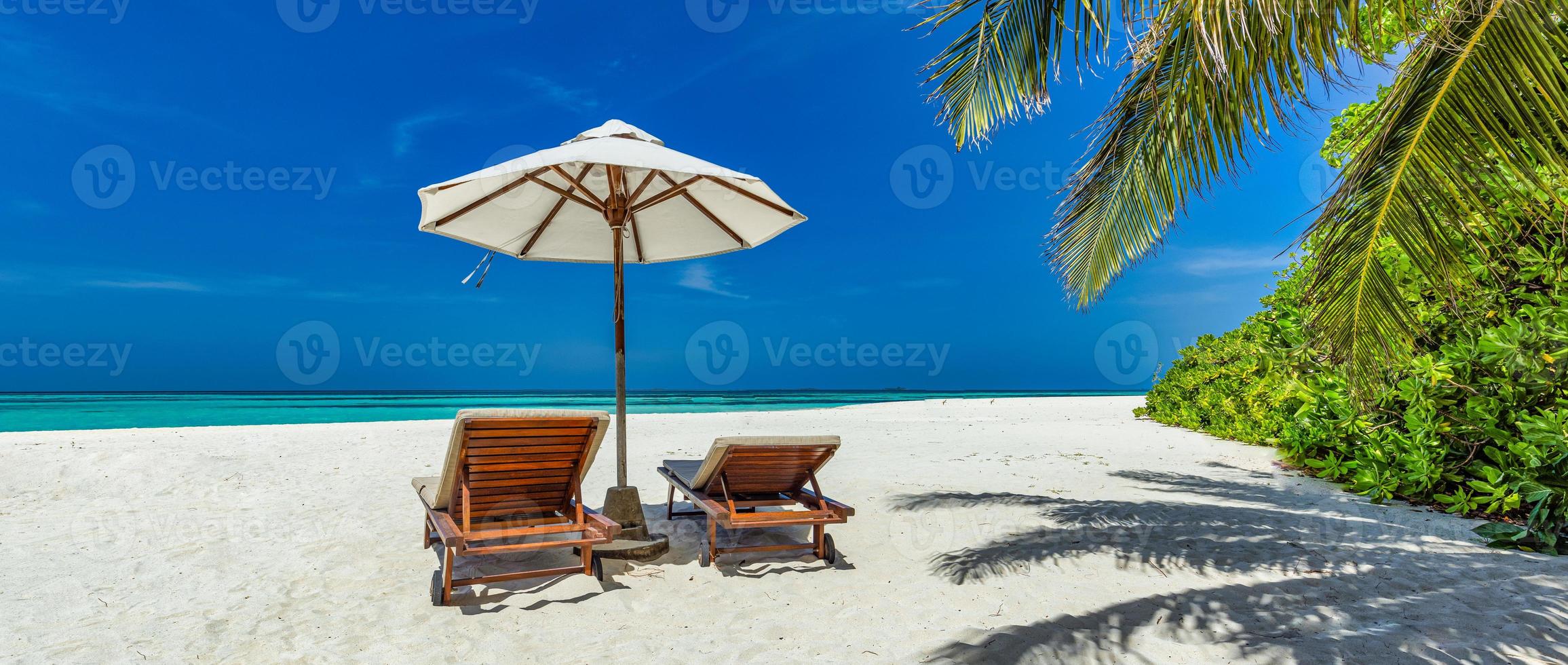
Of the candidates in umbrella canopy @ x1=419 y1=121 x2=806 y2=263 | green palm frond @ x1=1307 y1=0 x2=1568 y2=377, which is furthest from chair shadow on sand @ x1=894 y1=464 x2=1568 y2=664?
umbrella canopy @ x1=419 y1=121 x2=806 y2=263

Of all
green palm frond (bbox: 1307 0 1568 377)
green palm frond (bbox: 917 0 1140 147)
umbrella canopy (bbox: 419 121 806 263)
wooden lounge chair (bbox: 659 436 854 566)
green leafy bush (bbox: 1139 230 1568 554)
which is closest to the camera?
green palm frond (bbox: 1307 0 1568 377)

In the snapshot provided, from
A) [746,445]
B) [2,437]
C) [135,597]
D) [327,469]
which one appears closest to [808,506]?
[746,445]

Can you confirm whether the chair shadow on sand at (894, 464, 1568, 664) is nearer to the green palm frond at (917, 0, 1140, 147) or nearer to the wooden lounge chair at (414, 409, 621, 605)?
the wooden lounge chair at (414, 409, 621, 605)

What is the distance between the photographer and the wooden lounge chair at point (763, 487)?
13.5ft

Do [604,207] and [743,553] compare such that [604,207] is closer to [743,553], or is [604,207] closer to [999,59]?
[743,553]

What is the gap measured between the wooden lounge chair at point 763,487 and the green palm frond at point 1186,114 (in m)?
2.49

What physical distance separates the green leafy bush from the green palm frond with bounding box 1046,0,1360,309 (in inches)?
34.4

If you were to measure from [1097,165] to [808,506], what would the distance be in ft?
9.79

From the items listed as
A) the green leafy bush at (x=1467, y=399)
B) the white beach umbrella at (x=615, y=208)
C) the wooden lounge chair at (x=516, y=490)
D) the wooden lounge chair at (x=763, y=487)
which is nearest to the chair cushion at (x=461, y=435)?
the wooden lounge chair at (x=516, y=490)

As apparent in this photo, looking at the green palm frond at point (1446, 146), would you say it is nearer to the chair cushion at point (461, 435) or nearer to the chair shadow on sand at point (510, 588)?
the chair cushion at point (461, 435)

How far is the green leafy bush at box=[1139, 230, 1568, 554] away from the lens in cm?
422

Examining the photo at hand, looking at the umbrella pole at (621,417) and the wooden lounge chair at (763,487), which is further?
the umbrella pole at (621,417)

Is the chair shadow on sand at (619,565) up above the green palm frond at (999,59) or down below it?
below

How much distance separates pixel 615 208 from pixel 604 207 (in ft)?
0.34
